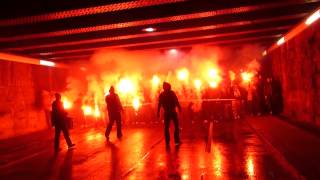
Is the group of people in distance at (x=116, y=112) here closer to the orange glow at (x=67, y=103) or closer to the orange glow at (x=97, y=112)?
the orange glow at (x=97, y=112)

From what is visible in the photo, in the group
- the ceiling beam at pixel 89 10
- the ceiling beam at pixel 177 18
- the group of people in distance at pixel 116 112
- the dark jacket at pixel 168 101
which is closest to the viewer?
the ceiling beam at pixel 89 10

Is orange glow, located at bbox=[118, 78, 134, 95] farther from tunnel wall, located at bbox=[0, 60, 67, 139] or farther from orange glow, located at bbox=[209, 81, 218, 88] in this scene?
orange glow, located at bbox=[209, 81, 218, 88]

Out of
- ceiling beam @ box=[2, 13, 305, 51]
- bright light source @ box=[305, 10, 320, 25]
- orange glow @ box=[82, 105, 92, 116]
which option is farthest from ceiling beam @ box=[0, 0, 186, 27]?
orange glow @ box=[82, 105, 92, 116]

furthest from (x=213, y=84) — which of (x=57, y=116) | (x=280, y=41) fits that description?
(x=57, y=116)

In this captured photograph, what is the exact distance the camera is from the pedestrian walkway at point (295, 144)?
8063 millimetres

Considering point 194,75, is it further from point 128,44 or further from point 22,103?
point 22,103

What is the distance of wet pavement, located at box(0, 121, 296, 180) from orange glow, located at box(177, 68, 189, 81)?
8438 mm

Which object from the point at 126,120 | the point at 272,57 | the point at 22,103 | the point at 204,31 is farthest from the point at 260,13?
the point at 22,103

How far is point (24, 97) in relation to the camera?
19531 mm

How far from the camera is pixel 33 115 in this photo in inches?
795

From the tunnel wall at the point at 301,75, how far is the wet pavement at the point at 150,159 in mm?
2446

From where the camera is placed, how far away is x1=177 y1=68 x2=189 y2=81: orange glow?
23425 millimetres

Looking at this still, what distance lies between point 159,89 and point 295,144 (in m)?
12.8

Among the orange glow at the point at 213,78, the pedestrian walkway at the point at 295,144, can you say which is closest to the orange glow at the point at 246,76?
the orange glow at the point at 213,78
